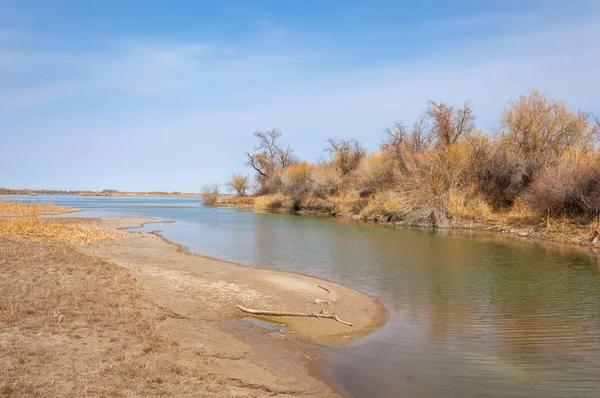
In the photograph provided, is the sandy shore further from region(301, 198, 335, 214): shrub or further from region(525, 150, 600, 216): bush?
region(301, 198, 335, 214): shrub

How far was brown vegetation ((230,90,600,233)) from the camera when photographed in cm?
2514

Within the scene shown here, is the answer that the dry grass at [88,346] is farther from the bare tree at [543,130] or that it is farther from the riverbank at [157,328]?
the bare tree at [543,130]

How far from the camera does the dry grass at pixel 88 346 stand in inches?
183

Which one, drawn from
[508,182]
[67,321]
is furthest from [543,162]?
[67,321]

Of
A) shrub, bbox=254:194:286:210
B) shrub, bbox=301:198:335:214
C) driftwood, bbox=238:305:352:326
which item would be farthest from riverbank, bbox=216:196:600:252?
shrub, bbox=254:194:286:210

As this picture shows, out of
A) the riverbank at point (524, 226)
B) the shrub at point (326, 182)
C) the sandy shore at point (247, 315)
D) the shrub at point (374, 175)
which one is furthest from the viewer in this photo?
the shrub at point (326, 182)

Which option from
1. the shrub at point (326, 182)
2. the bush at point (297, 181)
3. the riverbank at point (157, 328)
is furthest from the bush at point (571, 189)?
the bush at point (297, 181)

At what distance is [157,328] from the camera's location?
23.5 ft

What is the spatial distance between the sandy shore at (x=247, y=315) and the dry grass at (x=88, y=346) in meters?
0.49

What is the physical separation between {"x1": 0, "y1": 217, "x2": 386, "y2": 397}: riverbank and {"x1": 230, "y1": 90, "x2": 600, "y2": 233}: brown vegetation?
20.0 metres

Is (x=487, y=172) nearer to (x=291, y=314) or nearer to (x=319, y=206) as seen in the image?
(x=319, y=206)

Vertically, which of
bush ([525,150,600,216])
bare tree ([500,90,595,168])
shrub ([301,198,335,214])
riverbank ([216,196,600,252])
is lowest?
riverbank ([216,196,600,252])

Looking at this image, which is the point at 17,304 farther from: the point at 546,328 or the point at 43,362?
the point at 546,328

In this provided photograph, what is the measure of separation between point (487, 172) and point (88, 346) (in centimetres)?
3377
